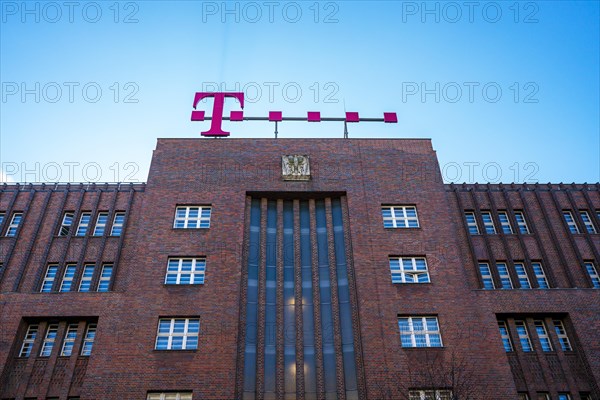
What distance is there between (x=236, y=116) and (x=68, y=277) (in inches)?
572

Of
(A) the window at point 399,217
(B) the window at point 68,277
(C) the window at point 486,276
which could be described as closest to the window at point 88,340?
(B) the window at point 68,277

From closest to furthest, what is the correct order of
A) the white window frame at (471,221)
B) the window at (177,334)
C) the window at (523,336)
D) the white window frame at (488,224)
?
the window at (177,334) < the window at (523,336) < the white window frame at (471,221) < the white window frame at (488,224)

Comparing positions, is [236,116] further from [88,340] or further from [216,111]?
[88,340]

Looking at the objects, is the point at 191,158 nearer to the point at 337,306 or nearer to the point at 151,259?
the point at 151,259

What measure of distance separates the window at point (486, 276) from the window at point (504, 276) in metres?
0.57

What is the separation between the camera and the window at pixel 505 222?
106 ft

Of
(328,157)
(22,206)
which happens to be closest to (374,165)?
(328,157)

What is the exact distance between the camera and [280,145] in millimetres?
33000

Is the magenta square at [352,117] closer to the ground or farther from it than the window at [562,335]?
farther from it

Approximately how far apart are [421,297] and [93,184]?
21884 millimetres

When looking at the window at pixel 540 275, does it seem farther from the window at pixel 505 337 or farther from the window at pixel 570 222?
the window at pixel 505 337

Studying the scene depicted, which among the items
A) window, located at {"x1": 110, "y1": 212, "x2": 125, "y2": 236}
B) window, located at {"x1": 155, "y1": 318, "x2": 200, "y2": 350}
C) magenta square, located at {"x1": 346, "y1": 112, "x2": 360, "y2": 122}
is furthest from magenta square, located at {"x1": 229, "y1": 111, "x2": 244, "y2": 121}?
window, located at {"x1": 155, "y1": 318, "x2": 200, "y2": 350}

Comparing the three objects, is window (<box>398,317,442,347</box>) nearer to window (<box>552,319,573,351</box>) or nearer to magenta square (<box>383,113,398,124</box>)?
window (<box>552,319,573,351</box>)

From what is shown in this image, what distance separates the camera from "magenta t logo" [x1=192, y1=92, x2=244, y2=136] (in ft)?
111
